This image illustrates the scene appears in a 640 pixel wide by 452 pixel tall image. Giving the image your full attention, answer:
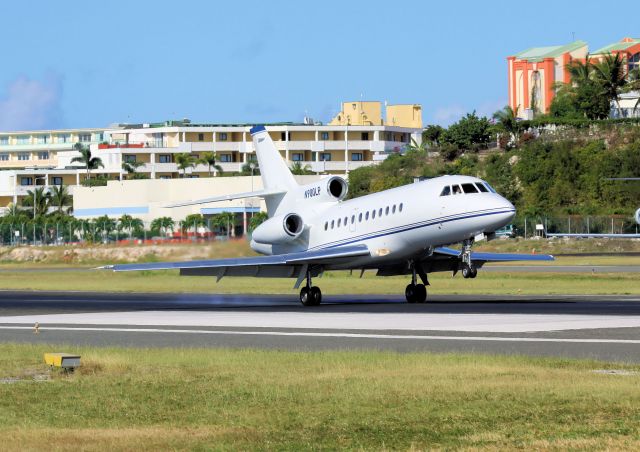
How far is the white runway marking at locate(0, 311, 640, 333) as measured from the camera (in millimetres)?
30406

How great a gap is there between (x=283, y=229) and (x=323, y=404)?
29.8 metres

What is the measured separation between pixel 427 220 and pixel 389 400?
2370 centimetres

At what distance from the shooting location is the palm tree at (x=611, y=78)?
137m

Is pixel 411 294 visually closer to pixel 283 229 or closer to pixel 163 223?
pixel 283 229

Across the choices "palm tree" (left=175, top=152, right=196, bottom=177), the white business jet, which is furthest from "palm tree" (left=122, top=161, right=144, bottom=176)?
the white business jet

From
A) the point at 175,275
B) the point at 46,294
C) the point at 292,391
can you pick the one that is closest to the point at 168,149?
the point at 175,275

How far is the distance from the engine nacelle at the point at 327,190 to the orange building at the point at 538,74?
378 ft

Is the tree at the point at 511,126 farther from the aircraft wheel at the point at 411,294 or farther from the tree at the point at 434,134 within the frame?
the aircraft wheel at the point at 411,294

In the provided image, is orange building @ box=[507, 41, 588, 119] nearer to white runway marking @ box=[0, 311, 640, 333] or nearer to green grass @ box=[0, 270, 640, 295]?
green grass @ box=[0, 270, 640, 295]

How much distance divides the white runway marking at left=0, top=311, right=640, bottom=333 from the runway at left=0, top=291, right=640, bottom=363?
1.1 inches

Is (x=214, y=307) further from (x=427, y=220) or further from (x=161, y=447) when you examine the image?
(x=161, y=447)

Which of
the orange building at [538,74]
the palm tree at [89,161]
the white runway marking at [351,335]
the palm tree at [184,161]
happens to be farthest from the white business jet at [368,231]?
the palm tree at [89,161]

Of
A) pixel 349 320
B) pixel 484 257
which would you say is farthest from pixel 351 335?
pixel 484 257

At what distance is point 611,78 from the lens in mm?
137000
